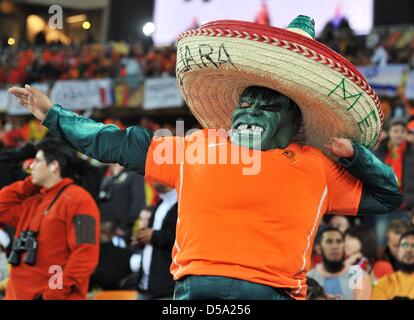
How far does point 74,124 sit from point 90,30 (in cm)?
2153

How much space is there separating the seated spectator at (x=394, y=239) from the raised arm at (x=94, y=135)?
154 inches

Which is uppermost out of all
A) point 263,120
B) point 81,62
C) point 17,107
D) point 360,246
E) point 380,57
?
point 81,62

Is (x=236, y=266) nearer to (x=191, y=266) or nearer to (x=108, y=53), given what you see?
(x=191, y=266)

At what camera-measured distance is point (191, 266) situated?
10.3 ft

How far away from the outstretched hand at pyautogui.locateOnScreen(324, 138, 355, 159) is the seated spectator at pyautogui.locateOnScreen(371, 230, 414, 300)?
2599 millimetres

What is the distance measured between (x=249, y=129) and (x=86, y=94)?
44.8 feet

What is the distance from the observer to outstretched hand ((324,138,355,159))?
322 cm

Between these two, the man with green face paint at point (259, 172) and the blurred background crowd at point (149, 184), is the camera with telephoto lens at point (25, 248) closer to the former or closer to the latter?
the blurred background crowd at point (149, 184)

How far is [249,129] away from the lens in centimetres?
327

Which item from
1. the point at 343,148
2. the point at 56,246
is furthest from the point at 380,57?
the point at 343,148

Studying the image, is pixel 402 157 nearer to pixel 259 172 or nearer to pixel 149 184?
pixel 149 184

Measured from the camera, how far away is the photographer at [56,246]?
5.18 metres
